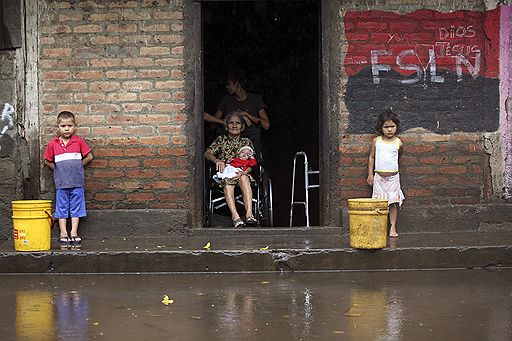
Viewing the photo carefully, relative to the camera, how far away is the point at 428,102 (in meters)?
11.5

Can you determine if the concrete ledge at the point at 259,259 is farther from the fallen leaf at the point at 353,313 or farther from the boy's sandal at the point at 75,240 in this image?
the fallen leaf at the point at 353,313

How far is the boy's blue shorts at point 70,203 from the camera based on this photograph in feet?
36.7

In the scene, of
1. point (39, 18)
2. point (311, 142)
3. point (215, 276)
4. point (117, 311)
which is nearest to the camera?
point (117, 311)

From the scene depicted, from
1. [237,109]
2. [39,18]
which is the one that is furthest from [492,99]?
[39,18]

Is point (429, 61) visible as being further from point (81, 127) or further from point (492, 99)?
point (81, 127)

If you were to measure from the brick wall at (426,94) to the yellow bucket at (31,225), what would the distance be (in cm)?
331

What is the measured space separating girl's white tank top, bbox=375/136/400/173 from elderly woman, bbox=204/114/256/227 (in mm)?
1625

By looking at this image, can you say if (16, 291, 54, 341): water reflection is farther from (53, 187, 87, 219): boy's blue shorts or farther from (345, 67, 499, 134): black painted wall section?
(345, 67, 499, 134): black painted wall section

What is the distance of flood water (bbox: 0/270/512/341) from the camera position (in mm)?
7211

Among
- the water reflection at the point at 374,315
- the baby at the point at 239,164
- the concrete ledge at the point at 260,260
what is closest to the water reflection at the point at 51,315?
the concrete ledge at the point at 260,260

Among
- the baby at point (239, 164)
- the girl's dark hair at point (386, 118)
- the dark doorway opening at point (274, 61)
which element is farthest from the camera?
the dark doorway opening at point (274, 61)

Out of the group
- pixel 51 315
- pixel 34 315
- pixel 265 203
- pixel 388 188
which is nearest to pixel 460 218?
pixel 388 188

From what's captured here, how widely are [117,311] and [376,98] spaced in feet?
15.2

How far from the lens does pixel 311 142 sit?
15109 mm
